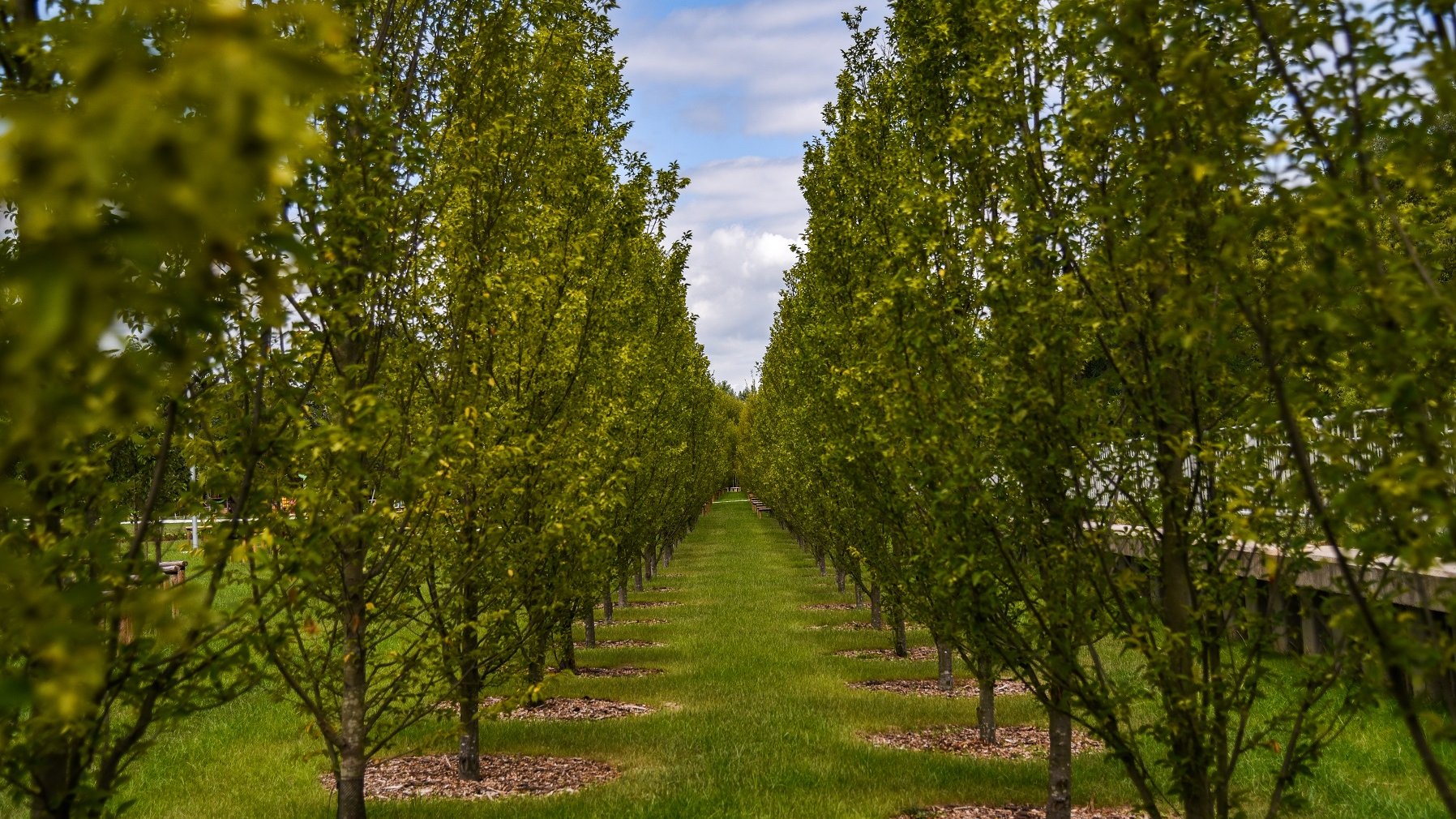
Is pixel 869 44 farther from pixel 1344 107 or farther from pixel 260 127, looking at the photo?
pixel 260 127

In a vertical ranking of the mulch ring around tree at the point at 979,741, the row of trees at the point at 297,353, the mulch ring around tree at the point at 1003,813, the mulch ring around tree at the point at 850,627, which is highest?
the row of trees at the point at 297,353

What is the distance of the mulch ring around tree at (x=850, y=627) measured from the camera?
19.8 metres

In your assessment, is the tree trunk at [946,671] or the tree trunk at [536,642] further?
the tree trunk at [946,671]

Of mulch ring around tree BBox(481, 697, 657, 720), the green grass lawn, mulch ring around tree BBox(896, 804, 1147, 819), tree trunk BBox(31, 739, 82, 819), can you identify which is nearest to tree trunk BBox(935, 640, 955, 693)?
the green grass lawn

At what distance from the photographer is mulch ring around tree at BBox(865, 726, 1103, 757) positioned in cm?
1057

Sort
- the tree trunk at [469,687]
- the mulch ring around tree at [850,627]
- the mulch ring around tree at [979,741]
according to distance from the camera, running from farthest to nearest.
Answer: the mulch ring around tree at [850,627]
the mulch ring around tree at [979,741]
the tree trunk at [469,687]

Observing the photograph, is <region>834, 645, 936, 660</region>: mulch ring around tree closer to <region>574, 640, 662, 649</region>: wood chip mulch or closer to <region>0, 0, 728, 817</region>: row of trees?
<region>574, 640, 662, 649</region>: wood chip mulch

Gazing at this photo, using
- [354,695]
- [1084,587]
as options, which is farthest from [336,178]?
[1084,587]

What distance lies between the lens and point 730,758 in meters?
10.2

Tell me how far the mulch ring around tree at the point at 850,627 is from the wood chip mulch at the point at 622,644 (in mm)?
3484

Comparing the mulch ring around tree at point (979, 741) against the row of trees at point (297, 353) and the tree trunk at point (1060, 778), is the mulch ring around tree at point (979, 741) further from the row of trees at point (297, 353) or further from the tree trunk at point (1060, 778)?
the row of trees at point (297, 353)

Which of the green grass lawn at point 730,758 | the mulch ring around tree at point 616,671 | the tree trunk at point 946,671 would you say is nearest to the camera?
the green grass lawn at point 730,758

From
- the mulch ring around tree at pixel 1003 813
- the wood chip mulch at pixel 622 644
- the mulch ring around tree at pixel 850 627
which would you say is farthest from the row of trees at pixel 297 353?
the mulch ring around tree at pixel 850 627

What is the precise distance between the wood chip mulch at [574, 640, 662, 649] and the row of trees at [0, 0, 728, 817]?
5.37m
